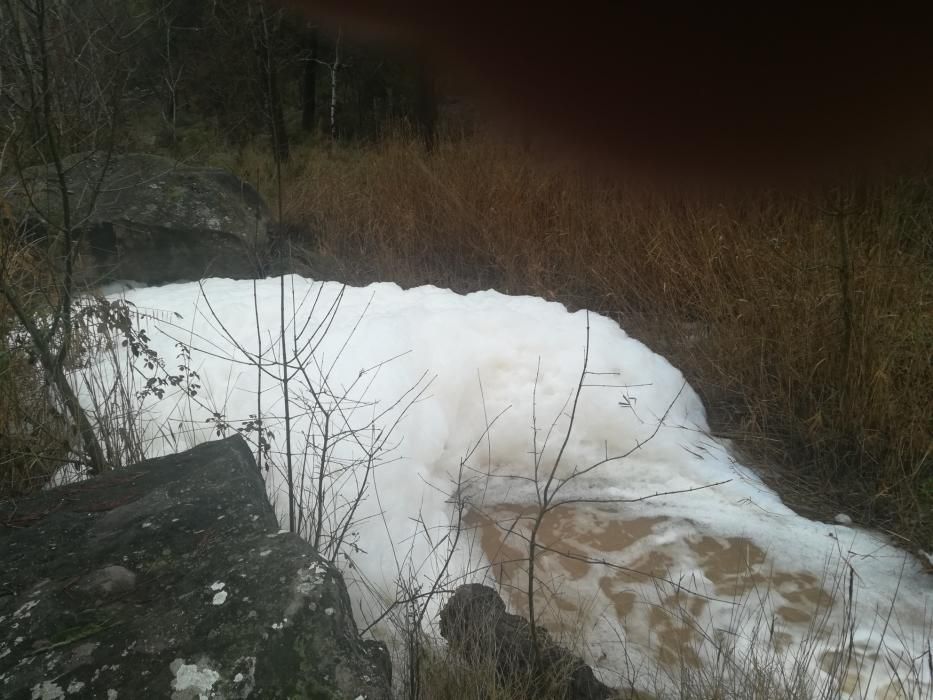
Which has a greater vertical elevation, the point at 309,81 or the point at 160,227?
the point at 309,81

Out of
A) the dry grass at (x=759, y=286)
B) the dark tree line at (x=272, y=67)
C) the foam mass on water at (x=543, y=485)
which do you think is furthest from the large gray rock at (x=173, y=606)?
the dry grass at (x=759, y=286)

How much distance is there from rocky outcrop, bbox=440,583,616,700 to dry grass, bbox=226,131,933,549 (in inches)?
40.6

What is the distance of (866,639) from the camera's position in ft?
5.94

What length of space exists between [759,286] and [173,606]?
8.96 feet

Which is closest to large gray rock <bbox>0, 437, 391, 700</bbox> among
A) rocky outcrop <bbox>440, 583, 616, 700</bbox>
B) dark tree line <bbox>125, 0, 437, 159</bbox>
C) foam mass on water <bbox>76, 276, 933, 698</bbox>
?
rocky outcrop <bbox>440, 583, 616, 700</bbox>

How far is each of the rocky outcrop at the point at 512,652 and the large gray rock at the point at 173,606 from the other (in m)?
0.31

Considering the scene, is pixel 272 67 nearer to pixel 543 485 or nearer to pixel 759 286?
pixel 543 485

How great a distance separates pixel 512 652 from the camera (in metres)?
1.66

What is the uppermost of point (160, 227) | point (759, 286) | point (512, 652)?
point (160, 227)

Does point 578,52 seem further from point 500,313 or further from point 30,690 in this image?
point 500,313

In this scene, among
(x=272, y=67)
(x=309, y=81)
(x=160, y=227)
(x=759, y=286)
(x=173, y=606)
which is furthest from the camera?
(x=160, y=227)

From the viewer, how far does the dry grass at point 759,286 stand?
2553mm

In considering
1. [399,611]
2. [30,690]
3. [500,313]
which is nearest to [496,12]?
[30,690]

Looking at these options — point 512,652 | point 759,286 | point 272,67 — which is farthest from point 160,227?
point 512,652
